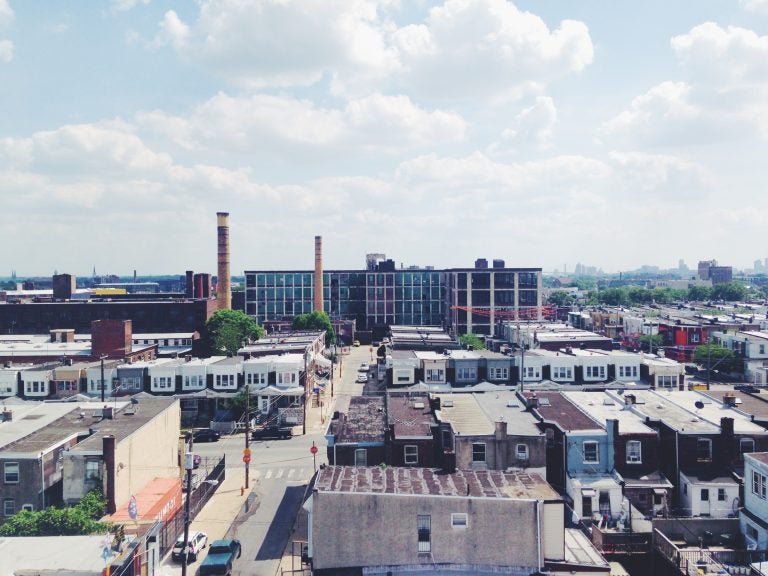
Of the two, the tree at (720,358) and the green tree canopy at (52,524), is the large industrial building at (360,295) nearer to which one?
the tree at (720,358)

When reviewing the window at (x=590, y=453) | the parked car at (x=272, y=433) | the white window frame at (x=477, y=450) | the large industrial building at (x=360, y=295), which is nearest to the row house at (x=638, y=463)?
the window at (x=590, y=453)

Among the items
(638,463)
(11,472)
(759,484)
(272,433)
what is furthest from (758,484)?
(11,472)

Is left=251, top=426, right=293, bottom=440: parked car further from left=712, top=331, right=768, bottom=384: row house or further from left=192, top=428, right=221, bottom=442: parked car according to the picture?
left=712, top=331, right=768, bottom=384: row house

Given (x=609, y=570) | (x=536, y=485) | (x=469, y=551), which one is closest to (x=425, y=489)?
(x=469, y=551)

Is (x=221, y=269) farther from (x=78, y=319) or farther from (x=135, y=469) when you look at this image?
(x=135, y=469)

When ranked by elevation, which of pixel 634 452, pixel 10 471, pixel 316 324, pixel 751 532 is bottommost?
pixel 751 532

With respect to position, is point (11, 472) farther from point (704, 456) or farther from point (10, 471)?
point (704, 456)
